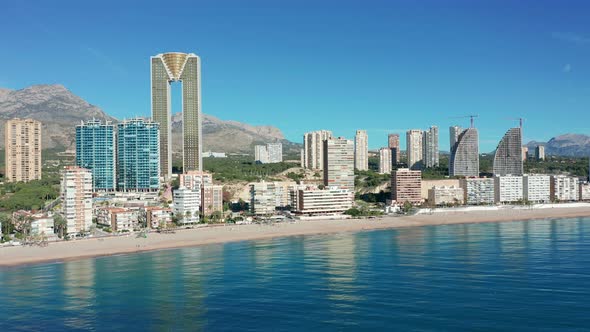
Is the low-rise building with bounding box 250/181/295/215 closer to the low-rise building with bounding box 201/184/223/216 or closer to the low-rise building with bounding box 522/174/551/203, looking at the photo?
the low-rise building with bounding box 201/184/223/216

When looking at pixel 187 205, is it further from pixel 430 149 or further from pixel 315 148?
pixel 430 149

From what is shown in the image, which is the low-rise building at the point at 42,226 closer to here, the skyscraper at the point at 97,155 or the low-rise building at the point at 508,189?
the skyscraper at the point at 97,155

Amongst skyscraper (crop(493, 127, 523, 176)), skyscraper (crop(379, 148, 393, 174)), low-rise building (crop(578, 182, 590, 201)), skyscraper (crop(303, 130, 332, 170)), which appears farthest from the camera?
skyscraper (crop(379, 148, 393, 174))

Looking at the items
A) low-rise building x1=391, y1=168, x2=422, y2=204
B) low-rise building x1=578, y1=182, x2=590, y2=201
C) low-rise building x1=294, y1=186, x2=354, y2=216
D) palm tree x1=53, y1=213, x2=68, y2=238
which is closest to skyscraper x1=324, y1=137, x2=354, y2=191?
low-rise building x1=391, y1=168, x2=422, y2=204

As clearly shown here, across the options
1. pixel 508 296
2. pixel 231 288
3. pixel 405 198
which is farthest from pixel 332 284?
pixel 405 198

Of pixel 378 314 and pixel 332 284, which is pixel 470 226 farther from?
pixel 378 314

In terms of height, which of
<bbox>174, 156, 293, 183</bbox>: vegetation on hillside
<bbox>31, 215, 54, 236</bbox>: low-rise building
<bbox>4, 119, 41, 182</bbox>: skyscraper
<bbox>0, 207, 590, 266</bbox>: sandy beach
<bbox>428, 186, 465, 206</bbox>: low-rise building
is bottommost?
<bbox>0, 207, 590, 266</bbox>: sandy beach
